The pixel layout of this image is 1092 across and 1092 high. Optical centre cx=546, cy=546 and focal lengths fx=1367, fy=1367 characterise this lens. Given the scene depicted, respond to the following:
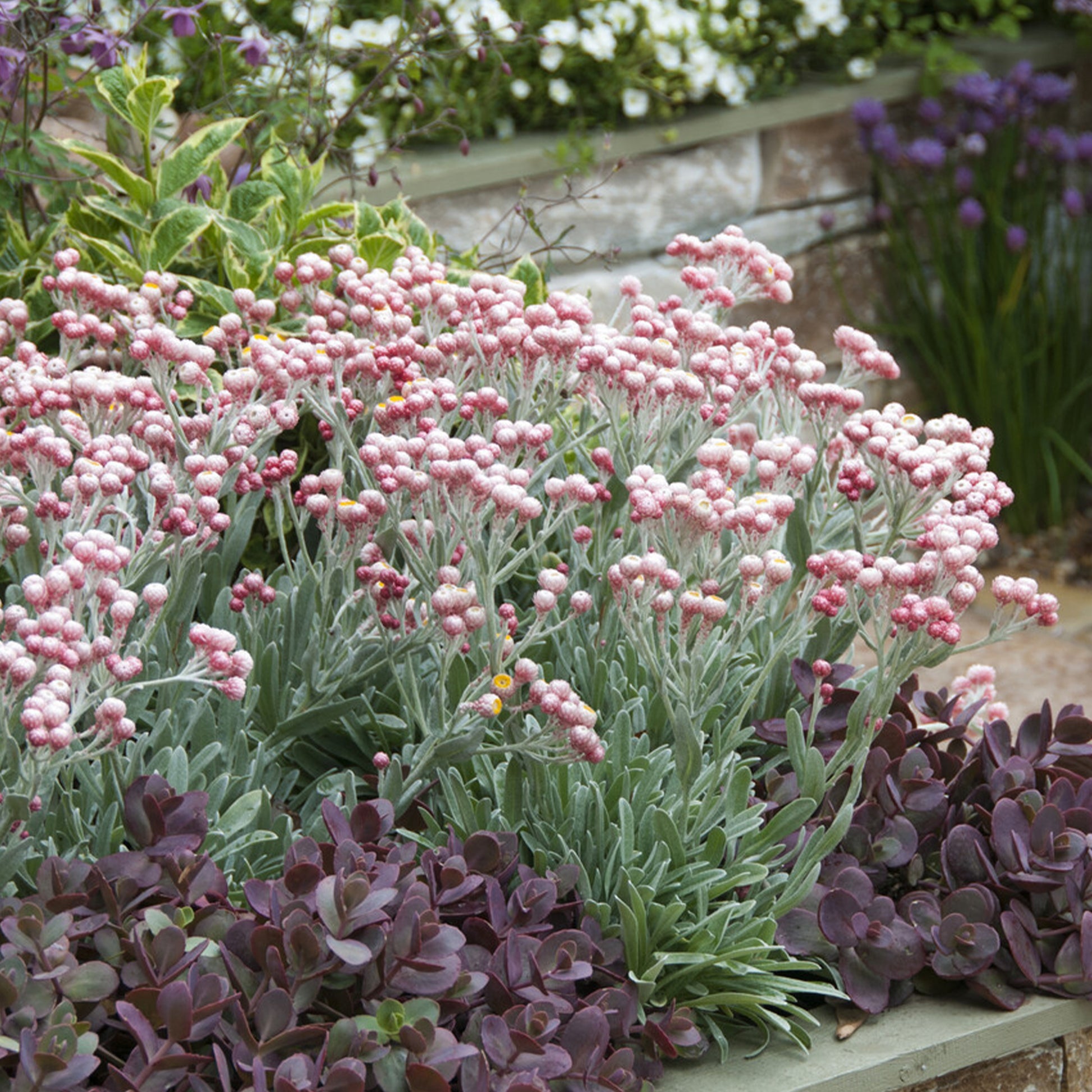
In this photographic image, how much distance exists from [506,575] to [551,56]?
2.63 metres

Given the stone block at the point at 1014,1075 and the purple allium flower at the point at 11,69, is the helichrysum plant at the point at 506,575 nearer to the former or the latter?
the stone block at the point at 1014,1075

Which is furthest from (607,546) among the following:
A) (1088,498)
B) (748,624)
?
(1088,498)

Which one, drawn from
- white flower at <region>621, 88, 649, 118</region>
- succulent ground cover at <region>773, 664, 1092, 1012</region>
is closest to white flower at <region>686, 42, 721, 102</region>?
white flower at <region>621, 88, 649, 118</region>

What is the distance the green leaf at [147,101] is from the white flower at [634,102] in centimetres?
202

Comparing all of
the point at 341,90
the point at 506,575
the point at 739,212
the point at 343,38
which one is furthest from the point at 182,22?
the point at 739,212

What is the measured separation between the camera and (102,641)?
122cm

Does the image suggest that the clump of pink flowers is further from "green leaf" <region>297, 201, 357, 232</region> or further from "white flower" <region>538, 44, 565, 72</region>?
"white flower" <region>538, 44, 565, 72</region>

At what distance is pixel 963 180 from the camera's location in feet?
14.1

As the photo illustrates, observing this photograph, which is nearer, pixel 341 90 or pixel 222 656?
pixel 222 656

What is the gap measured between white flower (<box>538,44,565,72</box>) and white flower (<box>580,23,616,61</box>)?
0.07 m

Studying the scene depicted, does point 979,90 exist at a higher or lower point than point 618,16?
lower

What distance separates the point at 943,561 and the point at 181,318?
40.6 inches

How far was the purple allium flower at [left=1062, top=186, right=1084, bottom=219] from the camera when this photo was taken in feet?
14.1

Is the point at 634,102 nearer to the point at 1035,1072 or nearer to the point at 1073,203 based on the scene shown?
the point at 1073,203
